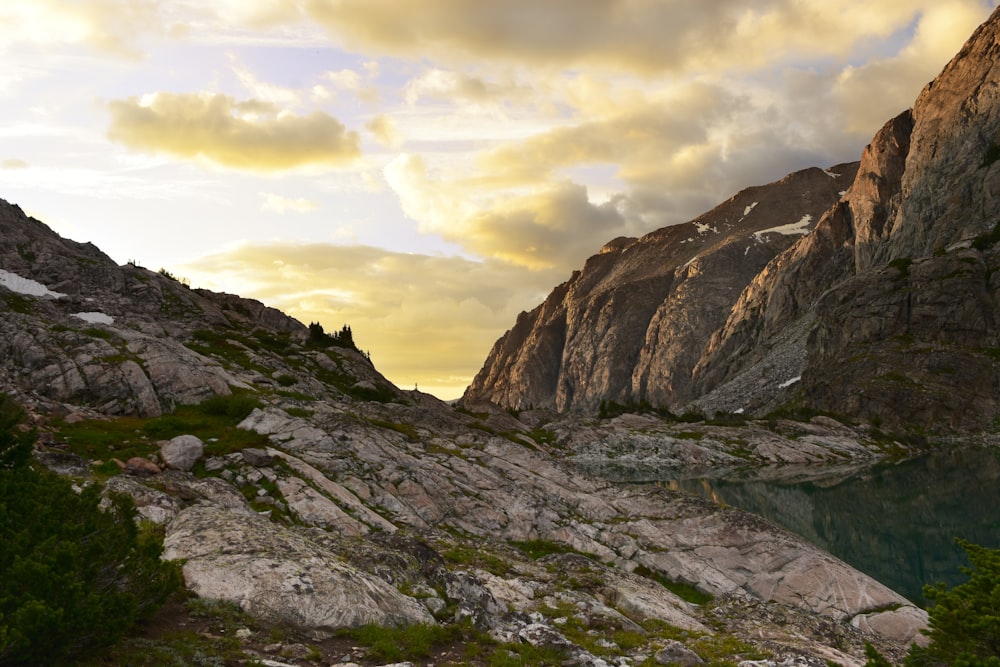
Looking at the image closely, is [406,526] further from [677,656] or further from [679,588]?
[677,656]

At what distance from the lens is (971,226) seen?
181 meters

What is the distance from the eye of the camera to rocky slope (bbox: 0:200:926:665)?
20094 mm

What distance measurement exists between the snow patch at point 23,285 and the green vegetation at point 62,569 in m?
80.2

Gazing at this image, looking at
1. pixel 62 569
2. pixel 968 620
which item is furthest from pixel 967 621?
pixel 62 569

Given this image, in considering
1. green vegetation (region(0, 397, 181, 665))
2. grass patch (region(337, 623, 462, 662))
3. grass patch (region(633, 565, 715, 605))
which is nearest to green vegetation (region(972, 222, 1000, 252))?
grass patch (region(633, 565, 715, 605))

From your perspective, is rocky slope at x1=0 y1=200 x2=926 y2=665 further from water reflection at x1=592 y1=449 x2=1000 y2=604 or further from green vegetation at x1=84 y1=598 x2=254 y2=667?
water reflection at x1=592 y1=449 x2=1000 y2=604

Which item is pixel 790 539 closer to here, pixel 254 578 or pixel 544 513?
pixel 544 513

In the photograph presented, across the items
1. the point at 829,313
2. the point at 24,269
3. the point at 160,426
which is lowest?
the point at 160,426

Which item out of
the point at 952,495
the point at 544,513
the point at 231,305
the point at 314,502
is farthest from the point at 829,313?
the point at 314,502

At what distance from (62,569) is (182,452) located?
23.5m

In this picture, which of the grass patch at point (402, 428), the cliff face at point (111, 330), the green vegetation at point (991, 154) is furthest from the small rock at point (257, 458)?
the green vegetation at point (991, 154)

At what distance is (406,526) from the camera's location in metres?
33.8

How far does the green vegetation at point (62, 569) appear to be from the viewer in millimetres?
10906

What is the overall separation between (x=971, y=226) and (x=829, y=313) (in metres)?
46.6
